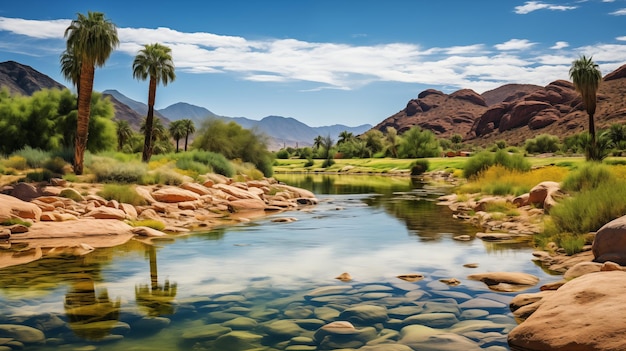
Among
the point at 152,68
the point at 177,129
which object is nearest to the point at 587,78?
the point at 152,68

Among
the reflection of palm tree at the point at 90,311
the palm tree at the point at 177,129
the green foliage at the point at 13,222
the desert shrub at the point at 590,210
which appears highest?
the palm tree at the point at 177,129

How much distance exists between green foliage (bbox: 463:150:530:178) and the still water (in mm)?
19085

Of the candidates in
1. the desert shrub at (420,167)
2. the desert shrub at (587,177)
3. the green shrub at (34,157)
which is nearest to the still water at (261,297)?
the desert shrub at (587,177)

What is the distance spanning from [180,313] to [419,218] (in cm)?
1418

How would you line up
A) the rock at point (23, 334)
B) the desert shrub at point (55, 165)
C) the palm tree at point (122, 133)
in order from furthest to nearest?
the palm tree at point (122, 133) → the desert shrub at point (55, 165) → the rock at point (23, 334)

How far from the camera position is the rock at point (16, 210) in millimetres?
15334

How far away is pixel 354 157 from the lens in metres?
101

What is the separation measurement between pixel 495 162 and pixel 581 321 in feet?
95.2

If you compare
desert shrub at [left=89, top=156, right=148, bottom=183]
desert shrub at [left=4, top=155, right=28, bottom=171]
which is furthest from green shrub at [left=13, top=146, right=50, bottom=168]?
desert shrub at [left=89, top=156, right=148, bottom=183]

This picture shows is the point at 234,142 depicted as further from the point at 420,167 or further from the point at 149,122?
the point at 420,167

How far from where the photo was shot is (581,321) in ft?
20.4

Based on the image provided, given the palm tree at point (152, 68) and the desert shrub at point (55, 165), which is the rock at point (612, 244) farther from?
the palm tree at point (152, 68)

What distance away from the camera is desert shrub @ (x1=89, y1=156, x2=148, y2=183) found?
78.0ft

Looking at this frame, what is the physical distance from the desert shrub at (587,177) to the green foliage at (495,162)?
12238mm
